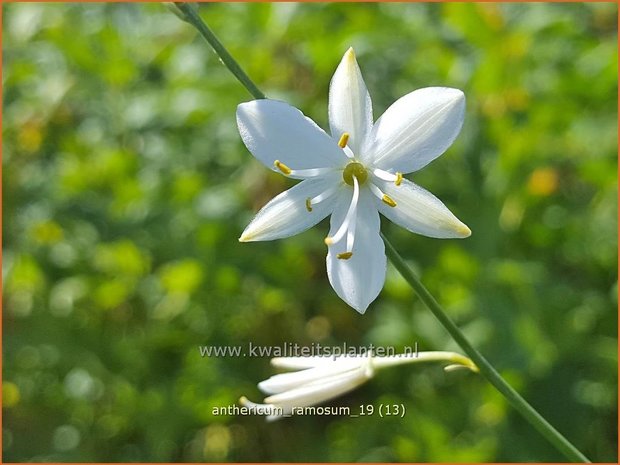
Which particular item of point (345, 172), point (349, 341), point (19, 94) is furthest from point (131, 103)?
point (345, 172)

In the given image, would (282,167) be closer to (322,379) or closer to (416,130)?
(416,130)

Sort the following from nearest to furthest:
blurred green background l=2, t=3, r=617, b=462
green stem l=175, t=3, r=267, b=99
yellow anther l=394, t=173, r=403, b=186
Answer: green stem l=175, t=3, r=267, b=99
yellow anther l=394, t=173, r=403, b=186
blurred green background l=2, t=3, r=617, b=462

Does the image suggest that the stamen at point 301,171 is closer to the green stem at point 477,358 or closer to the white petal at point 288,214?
the white petal at point 288,214

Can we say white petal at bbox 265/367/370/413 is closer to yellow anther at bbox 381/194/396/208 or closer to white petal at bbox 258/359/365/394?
white petal at bbox 258/359/365/394

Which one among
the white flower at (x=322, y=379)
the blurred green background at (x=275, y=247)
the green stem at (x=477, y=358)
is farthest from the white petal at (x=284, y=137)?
the blurred green background at (x=275, y=247)

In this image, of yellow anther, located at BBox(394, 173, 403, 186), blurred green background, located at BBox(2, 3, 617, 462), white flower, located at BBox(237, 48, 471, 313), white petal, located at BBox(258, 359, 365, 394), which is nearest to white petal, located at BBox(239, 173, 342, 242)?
white flower, located at BBox(237, 48, 471, 313)

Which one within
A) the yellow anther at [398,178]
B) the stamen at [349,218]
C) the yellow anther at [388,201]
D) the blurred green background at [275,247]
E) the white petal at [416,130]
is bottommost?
the blurred green background at [275,247]
